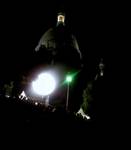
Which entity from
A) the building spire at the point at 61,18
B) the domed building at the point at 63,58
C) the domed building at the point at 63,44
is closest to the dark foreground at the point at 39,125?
the domed building at the point at 63,58

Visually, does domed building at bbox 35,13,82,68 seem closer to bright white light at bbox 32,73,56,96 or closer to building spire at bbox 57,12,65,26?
building spire at bbox 57,12,65,26

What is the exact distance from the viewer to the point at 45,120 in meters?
15.0

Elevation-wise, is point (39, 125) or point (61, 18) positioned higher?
point (61, 18)

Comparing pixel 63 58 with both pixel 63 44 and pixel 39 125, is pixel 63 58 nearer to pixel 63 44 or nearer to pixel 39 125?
pixel 63 44

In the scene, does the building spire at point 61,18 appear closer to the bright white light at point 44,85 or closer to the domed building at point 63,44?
the domed building at point 63,44

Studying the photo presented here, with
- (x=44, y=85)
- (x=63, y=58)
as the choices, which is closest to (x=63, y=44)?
(x=63, y=58)

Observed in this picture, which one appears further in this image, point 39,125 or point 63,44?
point 63,44

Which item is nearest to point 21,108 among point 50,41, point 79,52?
point 50,41

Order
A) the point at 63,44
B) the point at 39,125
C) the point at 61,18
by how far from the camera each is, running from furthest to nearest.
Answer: the point at 61,18, the point at 63,44, the point at 39,125

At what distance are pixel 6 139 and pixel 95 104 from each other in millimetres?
19421

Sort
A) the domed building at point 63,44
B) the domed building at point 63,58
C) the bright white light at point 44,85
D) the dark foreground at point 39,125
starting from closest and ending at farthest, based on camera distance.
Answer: the dark foreground at point 39,125
the bright white light at point 44,85
the domed building at point 63,58
the domed building at point 63,44

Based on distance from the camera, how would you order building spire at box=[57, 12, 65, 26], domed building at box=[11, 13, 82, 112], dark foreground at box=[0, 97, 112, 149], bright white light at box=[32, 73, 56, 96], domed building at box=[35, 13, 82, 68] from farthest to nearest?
1. building spire at box=[57, 12, 65, 26]
2. domed building at box=[35, 13, 82, 68]
3. domed building at box=[11, 13, 82, 112]
4. bright white light at box=[32, 73, 56, 96]
5. dark foreground at box=[0, 97, 112, 149]

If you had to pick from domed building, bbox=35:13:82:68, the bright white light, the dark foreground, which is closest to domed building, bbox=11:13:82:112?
domed building, bbox=35:13:82:68

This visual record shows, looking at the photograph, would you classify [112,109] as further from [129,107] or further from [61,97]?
[61,97]
